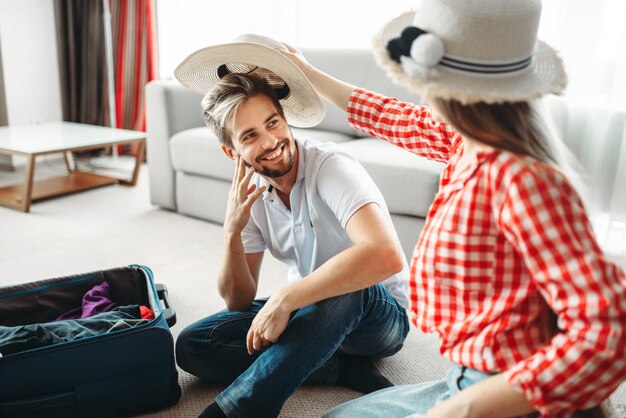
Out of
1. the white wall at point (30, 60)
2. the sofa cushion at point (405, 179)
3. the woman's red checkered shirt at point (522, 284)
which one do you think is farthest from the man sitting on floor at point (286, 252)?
the white wall at point (30, 60)

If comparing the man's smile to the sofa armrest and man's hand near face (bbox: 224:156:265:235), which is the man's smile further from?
the sofa armrest

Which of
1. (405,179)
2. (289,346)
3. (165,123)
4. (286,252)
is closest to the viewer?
(289,346)

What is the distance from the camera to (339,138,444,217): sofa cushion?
220 cm

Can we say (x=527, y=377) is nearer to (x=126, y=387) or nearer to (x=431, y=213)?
(x=431, y=213)

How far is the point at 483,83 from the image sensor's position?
770mm

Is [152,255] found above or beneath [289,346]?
beneath

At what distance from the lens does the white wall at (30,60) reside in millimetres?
4164

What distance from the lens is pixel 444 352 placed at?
0.90 m

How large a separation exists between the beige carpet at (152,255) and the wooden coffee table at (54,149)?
3.3 inches

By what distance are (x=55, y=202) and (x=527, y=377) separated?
310cm

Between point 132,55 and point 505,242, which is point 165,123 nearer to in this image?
point 132,55

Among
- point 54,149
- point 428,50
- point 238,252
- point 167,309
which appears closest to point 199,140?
point 54,149

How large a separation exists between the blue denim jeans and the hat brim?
0.43 meters

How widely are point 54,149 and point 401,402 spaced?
2618mm
